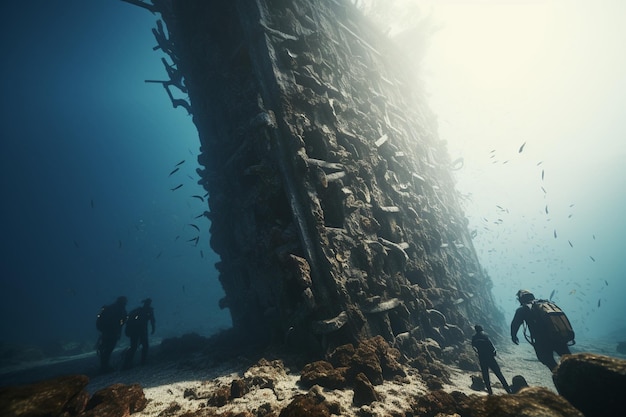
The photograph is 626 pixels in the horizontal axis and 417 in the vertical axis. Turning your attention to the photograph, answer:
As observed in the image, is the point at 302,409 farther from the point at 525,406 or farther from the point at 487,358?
the point at 487,358

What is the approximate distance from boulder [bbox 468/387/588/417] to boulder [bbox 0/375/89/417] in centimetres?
485

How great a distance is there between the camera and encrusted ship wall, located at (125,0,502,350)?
654cm

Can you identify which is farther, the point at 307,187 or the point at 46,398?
the point at 307,187

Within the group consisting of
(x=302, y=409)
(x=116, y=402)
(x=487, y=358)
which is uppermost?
(x=116, y=402)

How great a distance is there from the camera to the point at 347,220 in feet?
24.4

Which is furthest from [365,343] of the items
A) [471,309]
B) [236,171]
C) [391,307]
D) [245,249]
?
[471,309]

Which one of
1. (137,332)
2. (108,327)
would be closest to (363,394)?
(137,332)

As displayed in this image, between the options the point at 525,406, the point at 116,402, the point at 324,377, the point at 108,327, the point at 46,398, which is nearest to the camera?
the point at 525,406

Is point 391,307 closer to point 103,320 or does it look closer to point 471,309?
point 471,309

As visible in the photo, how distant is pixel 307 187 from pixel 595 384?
5.85 m

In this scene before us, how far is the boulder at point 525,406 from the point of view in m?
2.75

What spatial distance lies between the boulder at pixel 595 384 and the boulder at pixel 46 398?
244 inches

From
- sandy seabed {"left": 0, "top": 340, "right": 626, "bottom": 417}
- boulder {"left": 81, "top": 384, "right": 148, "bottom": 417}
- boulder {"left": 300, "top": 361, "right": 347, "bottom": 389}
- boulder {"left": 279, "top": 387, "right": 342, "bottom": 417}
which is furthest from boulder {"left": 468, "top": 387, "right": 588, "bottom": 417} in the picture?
boulder {"left": 81, "top": 384, "right": 148, "bottom": 417}

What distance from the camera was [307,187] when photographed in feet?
22.9
